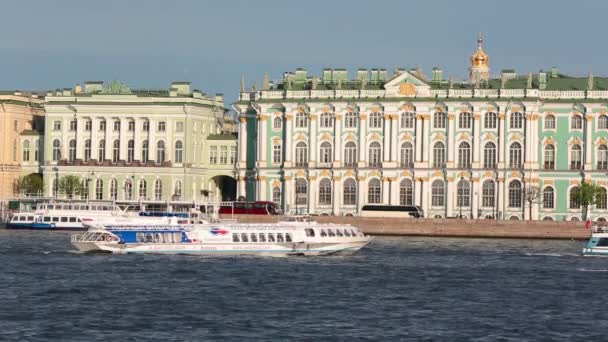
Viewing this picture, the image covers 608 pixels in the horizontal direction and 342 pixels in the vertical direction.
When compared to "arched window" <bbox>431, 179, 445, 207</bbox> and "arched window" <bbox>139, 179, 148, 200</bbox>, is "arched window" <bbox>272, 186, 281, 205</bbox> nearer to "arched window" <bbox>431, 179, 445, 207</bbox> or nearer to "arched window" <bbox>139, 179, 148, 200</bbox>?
"arched window" <bbox>139, 179, 148, 200</bbox>

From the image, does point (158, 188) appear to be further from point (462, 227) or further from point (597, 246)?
point (597, 246)

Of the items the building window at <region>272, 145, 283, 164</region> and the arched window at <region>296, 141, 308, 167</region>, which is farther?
the building window at <region>272, 145, 283, 164</region>

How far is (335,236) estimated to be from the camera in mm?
84375

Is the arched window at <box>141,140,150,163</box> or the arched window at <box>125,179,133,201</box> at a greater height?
the arched window at <box>141,140,150,163</box>

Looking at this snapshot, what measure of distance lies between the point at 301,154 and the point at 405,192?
778cm

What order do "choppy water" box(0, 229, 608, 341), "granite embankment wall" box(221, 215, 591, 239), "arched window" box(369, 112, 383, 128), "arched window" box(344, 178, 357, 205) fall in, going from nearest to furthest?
"choppy water" box(0, 229, 608, 341)
"granite embankment wall" box(221, 215, 591, 239)
"arched window" box(369, 112, 383, 128)
"arched window" box(344, 178, 357, 205)

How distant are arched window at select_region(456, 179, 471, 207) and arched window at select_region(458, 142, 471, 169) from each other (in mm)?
1110

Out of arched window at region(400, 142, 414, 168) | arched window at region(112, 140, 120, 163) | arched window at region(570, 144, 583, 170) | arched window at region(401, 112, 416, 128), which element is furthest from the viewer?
arched window at region(112, 140, 120, 163)

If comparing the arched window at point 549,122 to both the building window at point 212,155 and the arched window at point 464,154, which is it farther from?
the building window at point 212,155

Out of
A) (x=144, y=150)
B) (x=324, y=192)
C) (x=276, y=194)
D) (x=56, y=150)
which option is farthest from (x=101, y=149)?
(x=324, y=192)

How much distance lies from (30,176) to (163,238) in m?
48.7

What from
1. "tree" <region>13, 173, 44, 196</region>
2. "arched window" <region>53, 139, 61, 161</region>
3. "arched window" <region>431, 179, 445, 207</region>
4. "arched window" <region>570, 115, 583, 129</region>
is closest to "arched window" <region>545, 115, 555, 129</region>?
"arched window" <region>570, 115, 583, 129</region>

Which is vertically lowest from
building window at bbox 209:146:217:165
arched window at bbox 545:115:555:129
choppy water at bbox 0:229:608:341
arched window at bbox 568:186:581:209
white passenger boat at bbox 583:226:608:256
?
choppy water at bbox 0:229:608:341

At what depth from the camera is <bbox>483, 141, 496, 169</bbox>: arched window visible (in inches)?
4611
